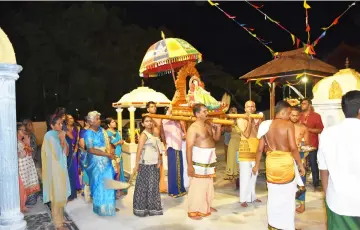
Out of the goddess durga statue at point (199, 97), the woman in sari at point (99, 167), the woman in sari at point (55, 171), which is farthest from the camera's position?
the goddess durga statue at point (199, 97)

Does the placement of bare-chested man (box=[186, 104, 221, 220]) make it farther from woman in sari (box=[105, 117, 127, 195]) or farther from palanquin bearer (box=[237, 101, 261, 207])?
woman in sari (box=[105, 117, 127, 195])

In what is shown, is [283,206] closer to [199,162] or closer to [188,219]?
[199,162]

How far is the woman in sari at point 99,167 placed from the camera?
18.2 feet

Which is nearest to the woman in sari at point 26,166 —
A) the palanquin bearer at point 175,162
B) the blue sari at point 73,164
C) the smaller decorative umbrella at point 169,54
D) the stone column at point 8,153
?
the blue sari at point 73,164

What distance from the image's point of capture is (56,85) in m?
21.5

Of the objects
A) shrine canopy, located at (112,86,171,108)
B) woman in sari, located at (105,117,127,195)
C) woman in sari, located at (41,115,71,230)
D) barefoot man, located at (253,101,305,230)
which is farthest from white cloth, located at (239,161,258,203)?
shrine canopy, located at (112,86,171,108)

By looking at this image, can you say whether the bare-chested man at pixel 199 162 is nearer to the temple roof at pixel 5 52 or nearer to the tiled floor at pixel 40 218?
the tiled floor at pixel 40 218

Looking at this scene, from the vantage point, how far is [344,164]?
2746 millimetres

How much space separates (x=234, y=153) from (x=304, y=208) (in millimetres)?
2285

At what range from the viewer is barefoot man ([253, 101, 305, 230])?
4.50m

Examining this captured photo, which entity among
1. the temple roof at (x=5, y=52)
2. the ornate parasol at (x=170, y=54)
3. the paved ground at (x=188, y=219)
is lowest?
the paved ground at (x=188, y=219)

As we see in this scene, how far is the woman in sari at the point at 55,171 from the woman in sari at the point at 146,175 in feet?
3.84

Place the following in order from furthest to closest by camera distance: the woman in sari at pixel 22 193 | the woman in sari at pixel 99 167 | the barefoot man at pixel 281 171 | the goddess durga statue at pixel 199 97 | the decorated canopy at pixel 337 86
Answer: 1. the decorated canopy at pixel 337 86
2. the goddess durga statue at pixel 199 97
3. the woman in sari at pixel 22 193
4. the woman in sari at pixel 99 167
5. the barefoot man at pixel 281 171

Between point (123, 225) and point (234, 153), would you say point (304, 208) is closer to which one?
point (234, 153)
